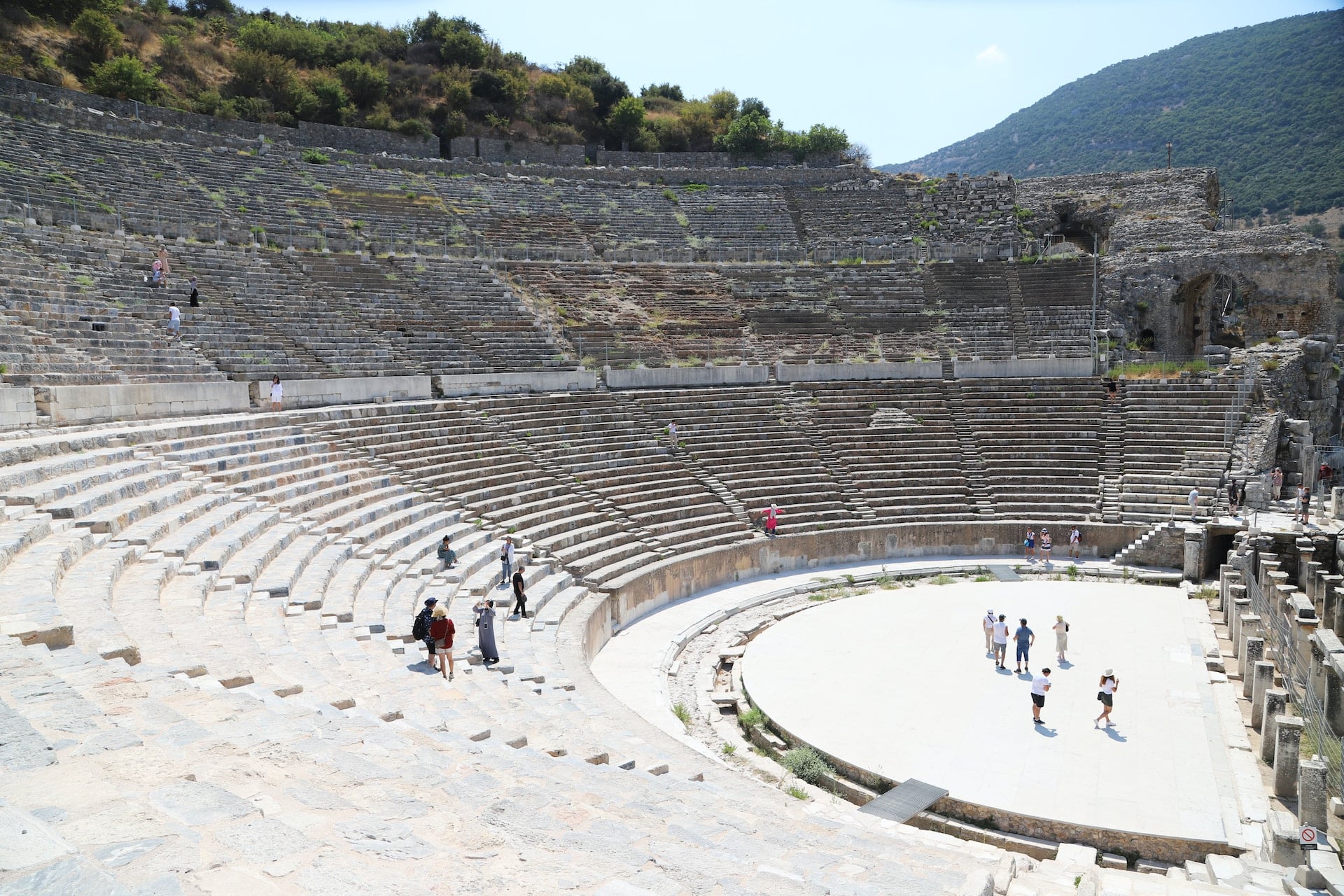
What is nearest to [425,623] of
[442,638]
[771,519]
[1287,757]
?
[442,638]

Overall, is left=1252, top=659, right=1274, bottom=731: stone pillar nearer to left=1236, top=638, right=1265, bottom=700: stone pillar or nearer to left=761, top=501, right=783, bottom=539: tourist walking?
left=1236, top=638, right=1265, bottom=700: stone pillar

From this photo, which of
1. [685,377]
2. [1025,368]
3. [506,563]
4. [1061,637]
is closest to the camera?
[1061,637]

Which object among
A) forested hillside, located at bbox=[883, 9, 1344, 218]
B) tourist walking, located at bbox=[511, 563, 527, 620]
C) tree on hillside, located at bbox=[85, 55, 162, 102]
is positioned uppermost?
forested hillside, located at bbox=[883, 9, 1344, 218]

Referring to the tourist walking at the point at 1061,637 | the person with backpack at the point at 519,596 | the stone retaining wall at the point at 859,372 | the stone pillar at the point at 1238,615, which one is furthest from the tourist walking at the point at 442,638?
the stone retaining wall at the point at 859,372

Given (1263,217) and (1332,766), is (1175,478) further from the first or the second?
(1263,217)

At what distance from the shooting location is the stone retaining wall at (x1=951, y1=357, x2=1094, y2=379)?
974 inches

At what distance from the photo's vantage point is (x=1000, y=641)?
12.9 metres

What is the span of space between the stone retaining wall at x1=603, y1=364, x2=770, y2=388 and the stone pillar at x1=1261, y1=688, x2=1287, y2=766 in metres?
15.7

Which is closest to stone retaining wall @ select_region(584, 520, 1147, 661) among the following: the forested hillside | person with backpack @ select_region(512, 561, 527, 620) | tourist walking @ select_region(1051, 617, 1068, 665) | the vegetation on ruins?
person with backpack @ select_region(512, 561, 527, 620)

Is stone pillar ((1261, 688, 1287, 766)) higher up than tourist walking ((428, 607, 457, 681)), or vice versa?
tourist walking ((428, 607, 457, 681))

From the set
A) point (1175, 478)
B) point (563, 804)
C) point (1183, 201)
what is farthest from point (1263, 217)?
point (563, 804)

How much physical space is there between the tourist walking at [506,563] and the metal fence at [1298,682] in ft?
32.9

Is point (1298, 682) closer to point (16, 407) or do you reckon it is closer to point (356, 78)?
point (16, 407)

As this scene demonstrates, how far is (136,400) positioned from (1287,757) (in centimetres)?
1624
